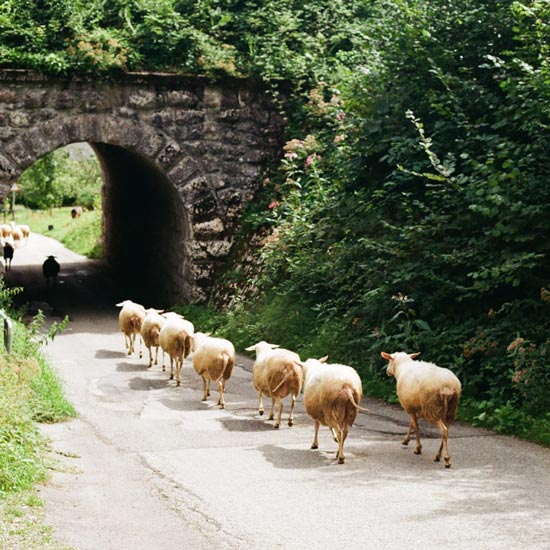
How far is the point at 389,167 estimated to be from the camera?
13883 mm

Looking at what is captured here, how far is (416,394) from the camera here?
8.34 m

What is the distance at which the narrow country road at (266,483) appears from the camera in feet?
20.2

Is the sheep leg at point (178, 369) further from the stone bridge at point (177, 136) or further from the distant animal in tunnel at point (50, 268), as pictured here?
the distant animal in tunnel at point (50, 268)

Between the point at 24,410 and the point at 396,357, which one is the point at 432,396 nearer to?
the point at 396,357

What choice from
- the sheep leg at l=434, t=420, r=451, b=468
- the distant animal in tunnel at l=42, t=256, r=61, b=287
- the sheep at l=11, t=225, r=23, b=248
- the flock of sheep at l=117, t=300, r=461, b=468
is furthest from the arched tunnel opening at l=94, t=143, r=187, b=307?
the sheep leg at l=434, t=420, r=451, b=468

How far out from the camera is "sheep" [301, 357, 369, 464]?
8.25m

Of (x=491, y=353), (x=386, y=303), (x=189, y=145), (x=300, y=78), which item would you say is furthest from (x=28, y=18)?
(x=491, y=353)

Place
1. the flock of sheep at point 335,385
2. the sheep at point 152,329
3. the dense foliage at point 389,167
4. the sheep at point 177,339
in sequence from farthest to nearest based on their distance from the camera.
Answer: the sheep at point 152,329 → the sheep at point 177,339 → the dense foliage at point 389,167 → the flock of sheep at point 335,385

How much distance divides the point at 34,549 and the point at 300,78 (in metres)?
13.8

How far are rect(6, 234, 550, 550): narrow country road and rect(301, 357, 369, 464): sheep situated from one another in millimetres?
320

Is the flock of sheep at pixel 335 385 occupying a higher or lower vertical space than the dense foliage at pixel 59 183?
lower

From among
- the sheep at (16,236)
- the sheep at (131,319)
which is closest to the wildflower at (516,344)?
the sheep at (131,319)

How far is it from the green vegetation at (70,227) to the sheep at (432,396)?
21.4m

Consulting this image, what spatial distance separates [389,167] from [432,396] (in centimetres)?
628
